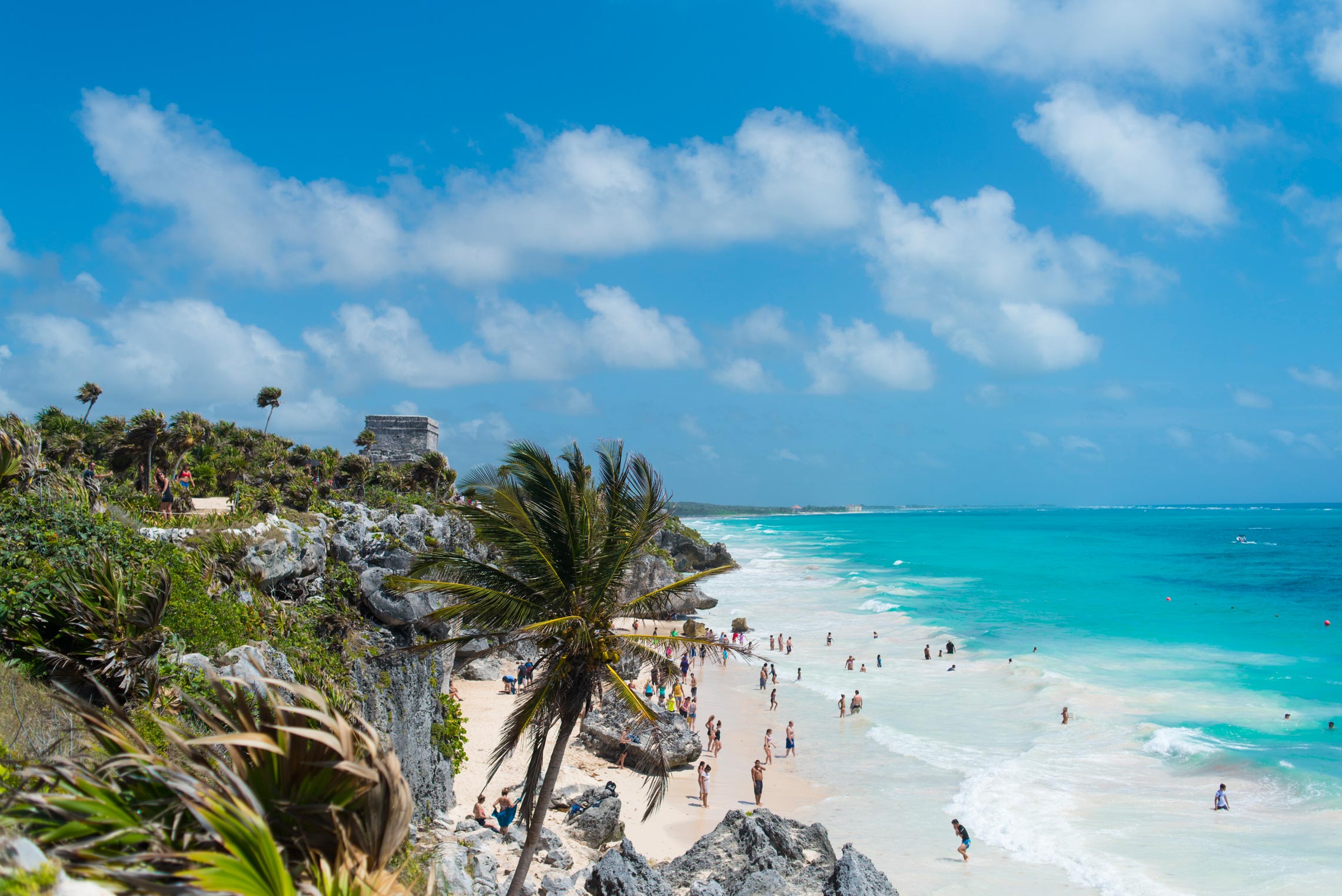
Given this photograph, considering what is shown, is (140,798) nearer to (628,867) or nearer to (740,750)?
(628,867)

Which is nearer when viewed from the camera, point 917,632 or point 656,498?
point 656,498

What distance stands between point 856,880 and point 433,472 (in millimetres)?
27409

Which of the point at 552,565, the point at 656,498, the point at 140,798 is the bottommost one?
the point at 140,798

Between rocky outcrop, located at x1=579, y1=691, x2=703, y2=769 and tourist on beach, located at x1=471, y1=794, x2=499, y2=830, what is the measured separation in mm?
5011

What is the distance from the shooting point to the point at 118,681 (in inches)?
297

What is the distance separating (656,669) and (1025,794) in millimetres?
14255

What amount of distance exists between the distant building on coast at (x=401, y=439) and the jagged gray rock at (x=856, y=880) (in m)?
29.2

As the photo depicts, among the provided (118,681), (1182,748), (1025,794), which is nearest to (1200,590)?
(1182,748)

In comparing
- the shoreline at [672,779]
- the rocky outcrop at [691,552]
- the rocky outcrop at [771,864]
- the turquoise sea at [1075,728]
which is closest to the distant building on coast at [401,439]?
the shoreline at [672,779]

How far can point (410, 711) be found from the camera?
12.8 metres

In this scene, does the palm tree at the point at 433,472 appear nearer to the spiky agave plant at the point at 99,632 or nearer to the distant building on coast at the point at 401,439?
the distant building on coast at the point at 401,439

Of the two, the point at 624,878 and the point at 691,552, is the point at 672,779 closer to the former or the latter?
the point at 624,878

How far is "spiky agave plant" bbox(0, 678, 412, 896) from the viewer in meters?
2.95

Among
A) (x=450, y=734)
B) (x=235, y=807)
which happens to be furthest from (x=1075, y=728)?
(x=235, y=807)
